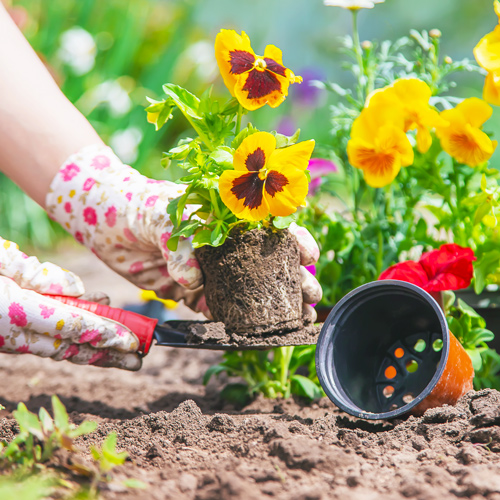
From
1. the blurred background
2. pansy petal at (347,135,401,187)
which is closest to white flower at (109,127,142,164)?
the blurred background

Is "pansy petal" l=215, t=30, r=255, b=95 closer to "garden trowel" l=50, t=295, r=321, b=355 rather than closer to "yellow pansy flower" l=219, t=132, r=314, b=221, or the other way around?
Result: "yellow pansy flower" l=219, t=132, r=314, b=221

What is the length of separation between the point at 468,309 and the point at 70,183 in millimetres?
1057

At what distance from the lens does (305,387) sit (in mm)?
1467

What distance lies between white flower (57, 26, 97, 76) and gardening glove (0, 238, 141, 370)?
2932 millimetres

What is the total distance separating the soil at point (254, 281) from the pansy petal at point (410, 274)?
0.84ft

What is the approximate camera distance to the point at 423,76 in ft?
5.20

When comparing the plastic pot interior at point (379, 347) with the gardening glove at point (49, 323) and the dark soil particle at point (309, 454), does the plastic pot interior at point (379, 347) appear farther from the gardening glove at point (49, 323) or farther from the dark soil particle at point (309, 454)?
the gardening glove at point (49, 323)

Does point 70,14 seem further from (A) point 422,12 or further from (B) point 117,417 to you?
(A) point 422,12

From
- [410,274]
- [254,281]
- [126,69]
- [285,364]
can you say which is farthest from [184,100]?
[126,69]

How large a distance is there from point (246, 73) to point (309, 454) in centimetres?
75

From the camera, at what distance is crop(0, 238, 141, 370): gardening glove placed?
4.03 ft

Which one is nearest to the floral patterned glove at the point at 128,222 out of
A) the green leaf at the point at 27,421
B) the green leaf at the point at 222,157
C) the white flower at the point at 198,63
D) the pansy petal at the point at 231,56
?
the green leaf at the point at 222,157

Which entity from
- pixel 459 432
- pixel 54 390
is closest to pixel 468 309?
pixel 459 432

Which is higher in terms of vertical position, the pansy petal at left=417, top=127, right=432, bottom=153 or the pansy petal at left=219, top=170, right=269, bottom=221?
the pansy petal at left=417, top=127, right=432, bottom=153
